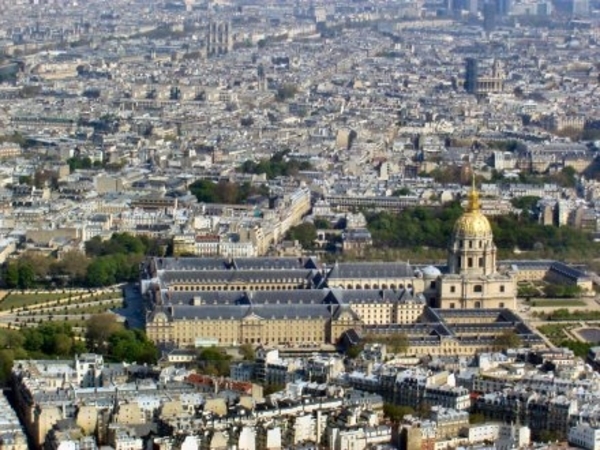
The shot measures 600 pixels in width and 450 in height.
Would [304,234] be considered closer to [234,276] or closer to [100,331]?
[234,276]

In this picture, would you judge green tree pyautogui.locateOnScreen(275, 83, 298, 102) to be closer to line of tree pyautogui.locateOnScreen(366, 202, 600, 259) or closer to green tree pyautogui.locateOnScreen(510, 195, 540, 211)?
green tree pyautogui.locateOnScreen(510, 195, 540, 211)

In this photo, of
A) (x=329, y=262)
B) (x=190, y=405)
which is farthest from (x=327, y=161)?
(x=190, y=405)

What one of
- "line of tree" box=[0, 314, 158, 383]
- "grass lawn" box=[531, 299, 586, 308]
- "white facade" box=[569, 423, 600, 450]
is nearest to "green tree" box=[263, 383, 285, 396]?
"line of tree" box=[0, 314, 158, 383]

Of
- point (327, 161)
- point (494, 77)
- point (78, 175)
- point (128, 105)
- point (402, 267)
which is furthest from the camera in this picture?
point (494, 77)

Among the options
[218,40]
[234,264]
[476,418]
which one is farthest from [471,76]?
[476,418]

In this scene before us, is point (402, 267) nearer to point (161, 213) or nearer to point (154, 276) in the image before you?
point (154, 276)

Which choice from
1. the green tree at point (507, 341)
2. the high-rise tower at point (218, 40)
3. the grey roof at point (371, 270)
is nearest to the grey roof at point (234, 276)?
the grey roof at point (371, 270)
